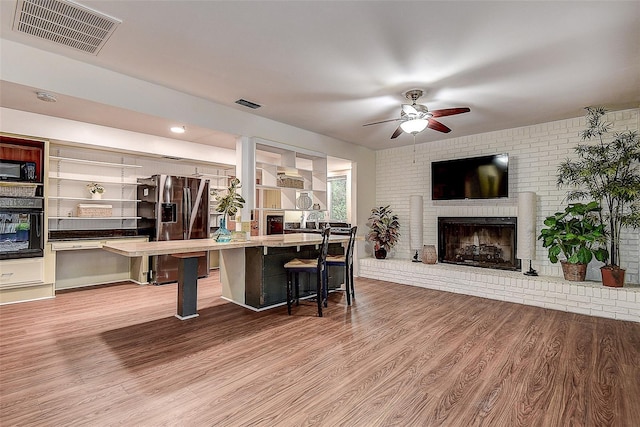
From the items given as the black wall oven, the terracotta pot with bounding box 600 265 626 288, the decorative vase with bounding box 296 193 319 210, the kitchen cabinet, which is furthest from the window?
the black wall oven

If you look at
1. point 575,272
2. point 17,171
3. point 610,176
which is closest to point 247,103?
point 17,171

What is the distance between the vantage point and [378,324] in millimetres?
3383

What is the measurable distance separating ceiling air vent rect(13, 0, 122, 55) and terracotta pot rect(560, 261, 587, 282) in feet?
18.3

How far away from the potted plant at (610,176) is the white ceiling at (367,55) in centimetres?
39

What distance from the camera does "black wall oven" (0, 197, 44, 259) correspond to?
3.91 metres

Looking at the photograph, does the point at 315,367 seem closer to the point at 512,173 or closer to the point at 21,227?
the point at 21,227

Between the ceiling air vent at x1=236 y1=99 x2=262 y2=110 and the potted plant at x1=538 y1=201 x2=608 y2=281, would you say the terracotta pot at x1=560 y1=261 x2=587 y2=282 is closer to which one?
the potted plant at x1=538 y1=201 x2=608 y2=281

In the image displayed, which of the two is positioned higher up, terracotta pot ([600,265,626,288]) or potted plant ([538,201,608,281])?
potted plant ([538,201,608,281])

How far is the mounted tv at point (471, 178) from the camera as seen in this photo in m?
5.04

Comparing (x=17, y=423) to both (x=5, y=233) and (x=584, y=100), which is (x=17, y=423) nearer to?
(x=5, y=233)

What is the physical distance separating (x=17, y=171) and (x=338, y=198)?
19.2 ft

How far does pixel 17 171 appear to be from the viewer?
4012mm

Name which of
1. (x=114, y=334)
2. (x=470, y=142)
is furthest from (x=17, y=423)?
(x=470, y=142)

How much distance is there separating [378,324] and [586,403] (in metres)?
1.74
